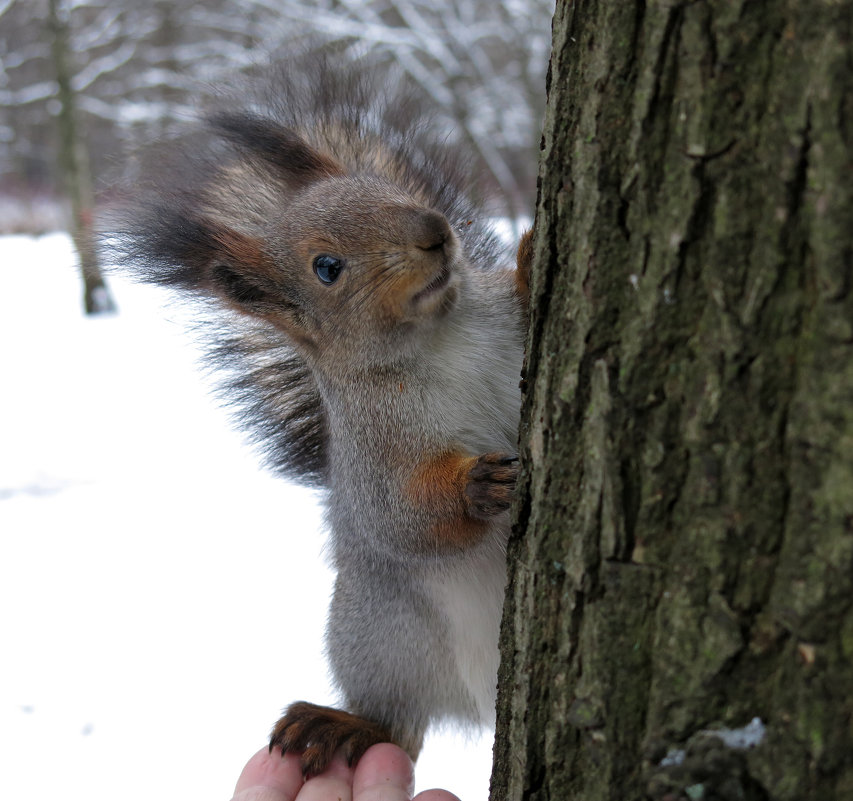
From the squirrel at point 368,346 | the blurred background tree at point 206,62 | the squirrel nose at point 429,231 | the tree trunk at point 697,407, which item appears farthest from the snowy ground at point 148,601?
the blurred background tree at point 206,62

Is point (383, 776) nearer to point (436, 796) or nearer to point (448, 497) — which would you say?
point (436, 796)

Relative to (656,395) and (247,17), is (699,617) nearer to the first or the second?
(656,395)

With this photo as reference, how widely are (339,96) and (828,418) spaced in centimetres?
142

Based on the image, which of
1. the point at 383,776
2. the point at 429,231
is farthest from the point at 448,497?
the point at 383,776

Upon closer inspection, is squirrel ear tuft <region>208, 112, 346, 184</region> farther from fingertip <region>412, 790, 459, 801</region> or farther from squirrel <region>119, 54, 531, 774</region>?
fingertip <region>412, 790, 459, 801</region>

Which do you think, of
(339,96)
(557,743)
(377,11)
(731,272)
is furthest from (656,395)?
(377,11)

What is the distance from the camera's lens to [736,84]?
28.0 inches

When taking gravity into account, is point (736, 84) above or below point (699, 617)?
above

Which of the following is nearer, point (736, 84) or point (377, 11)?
point (736, 84)

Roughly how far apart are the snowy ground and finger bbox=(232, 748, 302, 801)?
0.37 m

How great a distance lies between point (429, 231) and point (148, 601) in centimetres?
208

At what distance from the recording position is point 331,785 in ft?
4.83

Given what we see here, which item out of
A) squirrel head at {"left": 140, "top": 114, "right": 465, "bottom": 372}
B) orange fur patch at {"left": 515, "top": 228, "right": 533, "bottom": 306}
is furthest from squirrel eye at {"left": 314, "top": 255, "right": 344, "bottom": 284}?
orange fur patch at {"left": 515, "top": 228, "right": 533, "bottom": 306}

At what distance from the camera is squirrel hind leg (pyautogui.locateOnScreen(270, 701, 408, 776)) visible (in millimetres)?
1554
